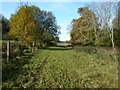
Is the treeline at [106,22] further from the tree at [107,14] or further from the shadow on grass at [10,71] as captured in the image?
the shadow on grass at [10,71]

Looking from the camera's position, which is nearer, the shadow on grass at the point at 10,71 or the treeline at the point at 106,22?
the shadow on grass at the point at 10,71

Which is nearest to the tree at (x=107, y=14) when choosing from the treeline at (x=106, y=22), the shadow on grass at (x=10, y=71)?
the treeline at (x=106, y=22)

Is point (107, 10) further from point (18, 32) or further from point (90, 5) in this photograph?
point (18, 32)

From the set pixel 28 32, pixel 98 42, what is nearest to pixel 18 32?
pixel 28 32

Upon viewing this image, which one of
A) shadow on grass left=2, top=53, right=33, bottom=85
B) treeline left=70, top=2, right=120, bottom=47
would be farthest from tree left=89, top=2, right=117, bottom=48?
shadow on grass left=2, top=53, right=33, bottom=85

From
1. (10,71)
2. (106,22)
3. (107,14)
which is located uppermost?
(107,14)

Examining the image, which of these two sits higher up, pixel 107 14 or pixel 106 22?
pixel 107 14

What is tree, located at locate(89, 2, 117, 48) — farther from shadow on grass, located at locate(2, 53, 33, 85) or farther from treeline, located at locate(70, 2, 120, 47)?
shadow on grass, located at locate(2, 53, 33, 85)

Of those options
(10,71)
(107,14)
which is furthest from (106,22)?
(10,71)

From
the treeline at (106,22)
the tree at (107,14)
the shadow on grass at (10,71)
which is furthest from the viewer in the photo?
the treeline at (106,22)

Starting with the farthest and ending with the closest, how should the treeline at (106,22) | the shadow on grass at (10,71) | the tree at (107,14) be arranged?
the treeline at (106,22)
the tree at (107,14)
the shadow on grass at (10,71)

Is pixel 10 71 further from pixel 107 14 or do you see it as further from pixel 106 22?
pixel 107 14

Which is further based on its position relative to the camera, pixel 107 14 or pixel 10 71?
pixel 107 14

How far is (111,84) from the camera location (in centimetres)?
360
